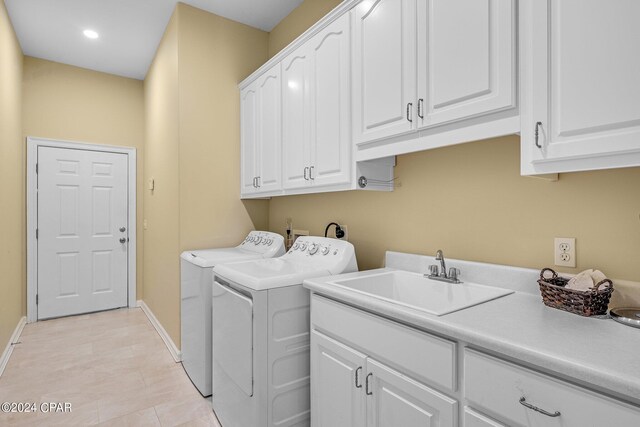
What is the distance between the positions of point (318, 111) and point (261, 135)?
79 cm

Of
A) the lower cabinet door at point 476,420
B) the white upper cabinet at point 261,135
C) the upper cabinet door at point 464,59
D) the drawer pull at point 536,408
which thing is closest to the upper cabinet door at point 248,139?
the white upper cabinet at point 261,135

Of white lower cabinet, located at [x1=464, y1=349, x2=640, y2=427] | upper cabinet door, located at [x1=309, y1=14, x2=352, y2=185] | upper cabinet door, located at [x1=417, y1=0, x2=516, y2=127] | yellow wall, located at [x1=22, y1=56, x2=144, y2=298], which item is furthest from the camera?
yellow wall, located at [x1=22, y1=56, x2=144, y2=298]

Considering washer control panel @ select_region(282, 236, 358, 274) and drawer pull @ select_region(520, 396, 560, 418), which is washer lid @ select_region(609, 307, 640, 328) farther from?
washer control panel @ select_region(282, 236, 358, 274)

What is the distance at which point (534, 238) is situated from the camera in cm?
139

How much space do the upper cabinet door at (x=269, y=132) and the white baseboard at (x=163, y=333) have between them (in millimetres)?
1506

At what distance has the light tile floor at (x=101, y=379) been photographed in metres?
2.07

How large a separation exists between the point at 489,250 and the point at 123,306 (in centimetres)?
433

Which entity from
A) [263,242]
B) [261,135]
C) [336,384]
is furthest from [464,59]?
[263,242]

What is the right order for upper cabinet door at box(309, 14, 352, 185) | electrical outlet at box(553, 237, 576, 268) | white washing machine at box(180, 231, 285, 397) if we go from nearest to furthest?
electrical outlet at box(553, 237, 576, 268) → upper cabinet door at box(309, 14, 352, 185) → white washing machine at box(180, 231, 285, 397)

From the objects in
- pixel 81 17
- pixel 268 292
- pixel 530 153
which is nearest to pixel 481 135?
pixel 530 153

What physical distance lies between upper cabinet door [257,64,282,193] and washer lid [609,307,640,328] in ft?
6.26

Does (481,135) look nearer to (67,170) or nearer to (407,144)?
(407,144)

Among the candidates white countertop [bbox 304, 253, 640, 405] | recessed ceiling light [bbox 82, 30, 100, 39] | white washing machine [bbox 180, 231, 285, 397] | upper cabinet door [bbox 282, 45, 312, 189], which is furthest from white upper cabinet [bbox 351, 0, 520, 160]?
recessed ceiling light [bbox 82, 30, 100, 39]

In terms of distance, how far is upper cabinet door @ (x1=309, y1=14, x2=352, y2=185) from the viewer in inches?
72.6
